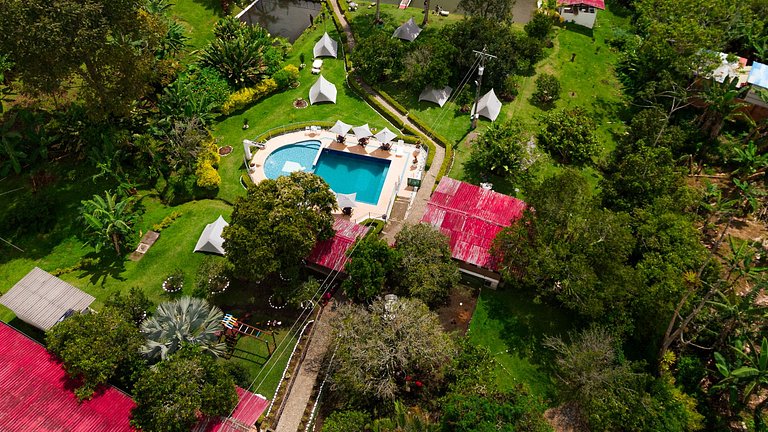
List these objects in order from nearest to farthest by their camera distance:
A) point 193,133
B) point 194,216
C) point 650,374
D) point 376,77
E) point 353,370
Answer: point 353,370 → point 650,374 → point 194,216 → point 193,133 → point 376,77

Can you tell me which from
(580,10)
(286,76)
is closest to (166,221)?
(286,76)

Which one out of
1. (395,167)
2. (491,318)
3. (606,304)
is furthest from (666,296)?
(395,167)

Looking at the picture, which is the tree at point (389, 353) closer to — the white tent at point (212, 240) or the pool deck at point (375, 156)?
the pool deck at point (375, 156)

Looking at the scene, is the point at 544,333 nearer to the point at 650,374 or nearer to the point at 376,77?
the point at 650,374

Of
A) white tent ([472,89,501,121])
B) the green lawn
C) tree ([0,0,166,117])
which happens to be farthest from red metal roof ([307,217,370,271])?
tree ([0,0,166,117])

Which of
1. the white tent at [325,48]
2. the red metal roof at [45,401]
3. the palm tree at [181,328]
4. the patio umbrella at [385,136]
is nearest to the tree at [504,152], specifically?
the patio umbrella at [385,136]
